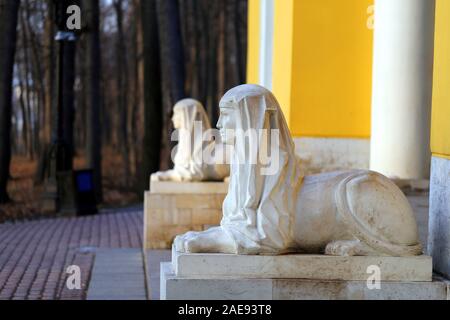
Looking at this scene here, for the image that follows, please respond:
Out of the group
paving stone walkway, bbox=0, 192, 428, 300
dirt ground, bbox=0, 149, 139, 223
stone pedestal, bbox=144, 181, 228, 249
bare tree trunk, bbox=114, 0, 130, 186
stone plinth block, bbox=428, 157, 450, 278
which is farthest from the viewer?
bare tree trunk, bbox=114, 0, 130, 186

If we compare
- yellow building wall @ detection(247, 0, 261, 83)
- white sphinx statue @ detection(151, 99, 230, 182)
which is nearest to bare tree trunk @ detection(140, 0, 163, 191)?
yellow building wall @ detection(247, 0, 261, 83)

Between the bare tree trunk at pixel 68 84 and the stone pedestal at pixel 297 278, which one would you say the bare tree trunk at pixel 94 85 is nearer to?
the bare tree trunk at pixel 68 84

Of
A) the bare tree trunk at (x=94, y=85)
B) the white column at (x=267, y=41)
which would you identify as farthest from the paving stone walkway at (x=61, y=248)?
the bare tree trunk at (x=94, y=85)

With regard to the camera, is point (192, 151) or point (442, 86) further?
point (192, 151)

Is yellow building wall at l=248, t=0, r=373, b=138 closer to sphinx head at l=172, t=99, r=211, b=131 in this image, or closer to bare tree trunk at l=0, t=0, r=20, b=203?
sphinx head at l=172, t=99, r=211, b=131

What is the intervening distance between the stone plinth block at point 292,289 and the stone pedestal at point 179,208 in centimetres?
623

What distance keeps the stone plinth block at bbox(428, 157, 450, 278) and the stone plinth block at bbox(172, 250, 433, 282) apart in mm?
390

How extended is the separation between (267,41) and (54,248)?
5700 millimetres

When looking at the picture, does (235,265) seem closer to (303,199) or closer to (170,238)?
(303,199)

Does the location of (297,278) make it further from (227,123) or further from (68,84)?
(68,84)

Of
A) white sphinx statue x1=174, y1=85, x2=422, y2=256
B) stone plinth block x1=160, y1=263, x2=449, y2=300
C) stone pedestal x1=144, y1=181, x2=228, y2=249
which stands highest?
white sphinx statue x1=174, y1=85, x2=422, y2=256

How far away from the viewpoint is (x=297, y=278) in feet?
19.7

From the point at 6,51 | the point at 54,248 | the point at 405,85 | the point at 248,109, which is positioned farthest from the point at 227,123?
the point at 6,51

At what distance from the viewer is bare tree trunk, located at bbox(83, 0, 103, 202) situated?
24125 millimetres
